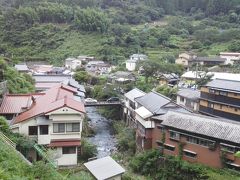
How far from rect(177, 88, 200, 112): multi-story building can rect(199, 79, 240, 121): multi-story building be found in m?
2.80

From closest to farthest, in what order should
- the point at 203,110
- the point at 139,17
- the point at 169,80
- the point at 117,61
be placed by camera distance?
the point at 203,110
the point at 169,80
the point at 117,61
the point at 139,17

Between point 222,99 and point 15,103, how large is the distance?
64.2 feet

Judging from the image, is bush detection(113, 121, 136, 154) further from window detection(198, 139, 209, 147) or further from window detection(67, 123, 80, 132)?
window detection(198, 139, 209, 147)

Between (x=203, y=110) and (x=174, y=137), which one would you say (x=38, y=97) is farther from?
(x=203, y=110)

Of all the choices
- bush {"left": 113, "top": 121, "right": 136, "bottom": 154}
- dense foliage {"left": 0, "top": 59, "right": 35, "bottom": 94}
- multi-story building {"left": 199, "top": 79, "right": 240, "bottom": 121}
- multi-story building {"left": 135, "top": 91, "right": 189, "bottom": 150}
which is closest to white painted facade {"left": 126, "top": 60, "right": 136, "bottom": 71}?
dense foliage {"left": 0, "top": 59, "right": 35, "bottom": 94}

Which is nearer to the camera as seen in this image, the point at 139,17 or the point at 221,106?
the point at 221,106

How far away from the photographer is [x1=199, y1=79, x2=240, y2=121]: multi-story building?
107ft

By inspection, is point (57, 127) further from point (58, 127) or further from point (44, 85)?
point (44, 85)

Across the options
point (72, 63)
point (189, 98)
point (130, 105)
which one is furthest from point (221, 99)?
point (72, 63)

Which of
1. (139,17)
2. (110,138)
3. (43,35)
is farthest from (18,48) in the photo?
(110,138)

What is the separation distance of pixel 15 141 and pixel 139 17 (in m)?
93.1

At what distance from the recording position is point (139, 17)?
11075 cm

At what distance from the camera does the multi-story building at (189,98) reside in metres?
39.1

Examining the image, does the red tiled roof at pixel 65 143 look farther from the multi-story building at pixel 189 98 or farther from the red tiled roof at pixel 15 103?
the multi-story building at pixel 189 98
